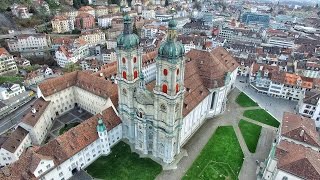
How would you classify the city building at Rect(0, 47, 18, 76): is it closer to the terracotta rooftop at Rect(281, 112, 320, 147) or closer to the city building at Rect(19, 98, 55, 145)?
the city building at Rect(19, 98, 55, 145)

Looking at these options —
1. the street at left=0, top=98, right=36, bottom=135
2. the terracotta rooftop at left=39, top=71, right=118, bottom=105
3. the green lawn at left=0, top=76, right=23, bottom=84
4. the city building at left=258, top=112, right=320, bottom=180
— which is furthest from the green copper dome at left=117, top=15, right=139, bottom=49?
the green lawn at left=0, top=76, right=23, bottom=84

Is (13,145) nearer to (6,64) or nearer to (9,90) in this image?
(9,90)

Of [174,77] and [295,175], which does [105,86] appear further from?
[295,175]

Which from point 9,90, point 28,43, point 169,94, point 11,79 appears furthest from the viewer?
point 28,43

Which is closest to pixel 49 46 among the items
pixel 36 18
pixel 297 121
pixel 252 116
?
pixel 36 18

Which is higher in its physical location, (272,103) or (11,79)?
(11,79)

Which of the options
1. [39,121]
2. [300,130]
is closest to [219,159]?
[300,130]

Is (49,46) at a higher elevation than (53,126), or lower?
higher
